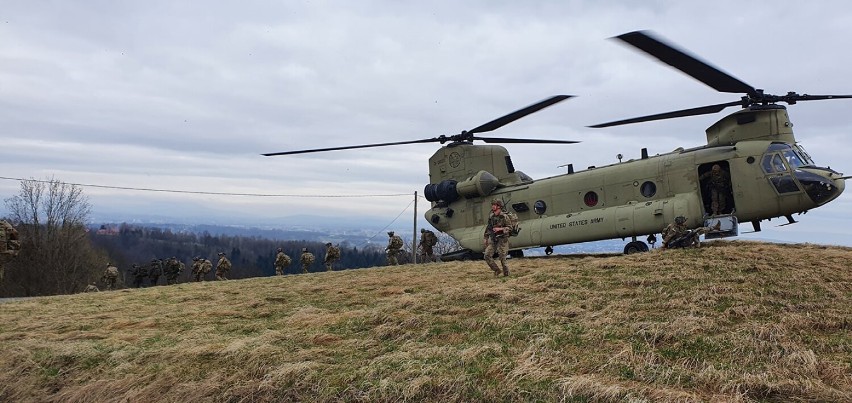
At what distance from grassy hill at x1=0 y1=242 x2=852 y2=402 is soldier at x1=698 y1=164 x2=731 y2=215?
3.27m

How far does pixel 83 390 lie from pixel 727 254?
11587mm

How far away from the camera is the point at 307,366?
6227mm

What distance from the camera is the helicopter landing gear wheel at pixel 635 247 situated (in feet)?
50.6

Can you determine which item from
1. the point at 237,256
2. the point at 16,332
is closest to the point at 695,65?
the point at 16,332

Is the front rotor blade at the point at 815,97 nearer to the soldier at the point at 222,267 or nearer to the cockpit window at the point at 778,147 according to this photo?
the cockpit window at the point at 778,147

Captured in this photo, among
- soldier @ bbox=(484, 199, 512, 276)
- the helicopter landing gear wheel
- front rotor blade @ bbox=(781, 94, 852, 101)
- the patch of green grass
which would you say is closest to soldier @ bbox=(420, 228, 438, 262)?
the helicopter landing gear wheel

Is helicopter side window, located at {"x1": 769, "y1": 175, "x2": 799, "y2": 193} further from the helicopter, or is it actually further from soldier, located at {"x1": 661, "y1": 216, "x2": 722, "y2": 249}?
soldier, located at {"x1": 661, "y1": 216, "x2": 722, "y2": 249}

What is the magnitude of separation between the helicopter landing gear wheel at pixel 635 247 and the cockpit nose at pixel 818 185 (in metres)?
4.08

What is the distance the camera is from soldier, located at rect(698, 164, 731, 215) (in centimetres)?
1455

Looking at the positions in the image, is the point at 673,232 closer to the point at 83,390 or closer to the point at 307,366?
the point at 307,366

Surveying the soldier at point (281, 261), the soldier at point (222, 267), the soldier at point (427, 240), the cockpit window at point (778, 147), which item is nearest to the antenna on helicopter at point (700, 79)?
the cockpit window at point (778, 147)

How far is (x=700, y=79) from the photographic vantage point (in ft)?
39.9

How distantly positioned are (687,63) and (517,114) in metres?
6.45

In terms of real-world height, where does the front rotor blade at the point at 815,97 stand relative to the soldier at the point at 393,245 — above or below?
above
